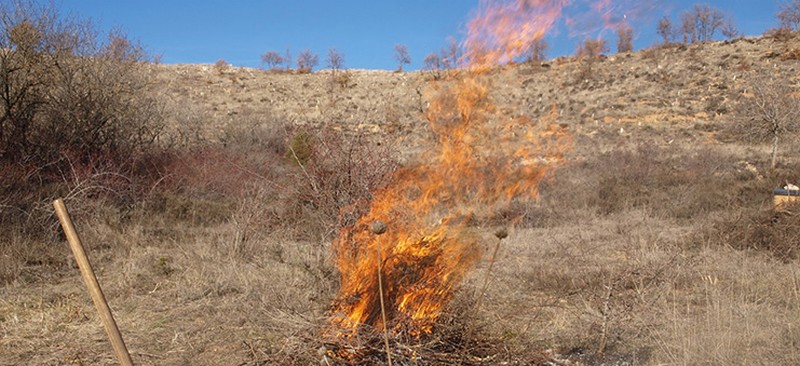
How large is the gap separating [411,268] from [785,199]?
883 cm

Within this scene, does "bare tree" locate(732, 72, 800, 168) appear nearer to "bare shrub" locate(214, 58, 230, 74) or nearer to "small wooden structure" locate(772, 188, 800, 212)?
"small wooden structure" locate(772, 188, 800, 212)

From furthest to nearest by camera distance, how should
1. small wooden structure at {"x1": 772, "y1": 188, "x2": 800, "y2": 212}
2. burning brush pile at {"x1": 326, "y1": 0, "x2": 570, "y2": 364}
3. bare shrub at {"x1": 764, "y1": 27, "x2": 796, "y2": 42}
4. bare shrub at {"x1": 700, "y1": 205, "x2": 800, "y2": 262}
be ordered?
bare shrub at {"x1": 764, "y1": 27, "x2": 796, "y2": 42}, small wooden structure at {"x1": 772, "y1": 188, "x2": 800, "y2": 212}, bare shrub at {"x1": 700, "y1": 205, "x2": 800, "y2": 262}, burning brush pile at {"x1": 326, "y1": 0, "x2": 570, "y2": 364}

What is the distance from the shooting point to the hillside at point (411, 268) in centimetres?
433

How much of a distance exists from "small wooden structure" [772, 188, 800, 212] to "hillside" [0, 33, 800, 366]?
0.40 m

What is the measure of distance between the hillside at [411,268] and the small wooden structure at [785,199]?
404mm

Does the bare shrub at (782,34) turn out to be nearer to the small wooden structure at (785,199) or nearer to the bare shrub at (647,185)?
the bare shrub at (647,185)

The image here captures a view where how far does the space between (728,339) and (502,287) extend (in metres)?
3.11

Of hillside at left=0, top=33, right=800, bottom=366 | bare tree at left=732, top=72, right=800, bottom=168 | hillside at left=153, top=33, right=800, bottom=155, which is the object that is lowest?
hillside at left=0, top=33, right=800, bottom=366

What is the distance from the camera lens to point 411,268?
13.3ft

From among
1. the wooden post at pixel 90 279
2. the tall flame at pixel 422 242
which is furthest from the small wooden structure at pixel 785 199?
the wooden post at pixel 90 279

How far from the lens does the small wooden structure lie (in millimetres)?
8961

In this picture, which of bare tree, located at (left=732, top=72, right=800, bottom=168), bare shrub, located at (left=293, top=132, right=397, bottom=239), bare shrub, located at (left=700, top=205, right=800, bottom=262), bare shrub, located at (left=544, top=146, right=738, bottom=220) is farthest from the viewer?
bare tree, located at (left=732, top=72, right=800, bottom=168)

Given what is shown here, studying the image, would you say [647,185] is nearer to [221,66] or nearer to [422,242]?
[422,242]

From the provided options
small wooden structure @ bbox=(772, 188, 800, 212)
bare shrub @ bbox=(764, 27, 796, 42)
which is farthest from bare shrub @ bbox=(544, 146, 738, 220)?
bare shrub @ bbox=(764, 27, 796, 42)
